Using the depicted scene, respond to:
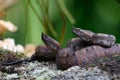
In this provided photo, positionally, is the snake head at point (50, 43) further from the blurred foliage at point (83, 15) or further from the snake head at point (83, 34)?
the blurred foliage at point (83, 15)

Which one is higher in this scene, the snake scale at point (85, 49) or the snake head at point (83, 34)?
the snake head at point (83, 34)

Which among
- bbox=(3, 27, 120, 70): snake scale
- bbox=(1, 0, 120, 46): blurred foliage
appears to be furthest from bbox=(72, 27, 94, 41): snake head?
bbox=(1, 0, 120, 46): blurred foliage

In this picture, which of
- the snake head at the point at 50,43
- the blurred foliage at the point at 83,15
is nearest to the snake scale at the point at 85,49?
the snake head at the point at 50,43

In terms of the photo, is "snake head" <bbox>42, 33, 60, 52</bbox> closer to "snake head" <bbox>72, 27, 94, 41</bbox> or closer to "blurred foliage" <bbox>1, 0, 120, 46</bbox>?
"snake head" <bbox>72, 27, 94, 41</bbox>

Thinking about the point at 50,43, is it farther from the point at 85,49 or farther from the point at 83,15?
the point at 83,15

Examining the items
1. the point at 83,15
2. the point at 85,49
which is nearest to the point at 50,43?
the point at 85,49

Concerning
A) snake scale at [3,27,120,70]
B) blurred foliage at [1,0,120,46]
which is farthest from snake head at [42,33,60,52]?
blurred foliage at [1,0,120,46]

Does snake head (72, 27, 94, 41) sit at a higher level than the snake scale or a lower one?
higher

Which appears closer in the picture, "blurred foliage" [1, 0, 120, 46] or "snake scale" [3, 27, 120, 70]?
"snake scale" [3, 27, 120, 70]
